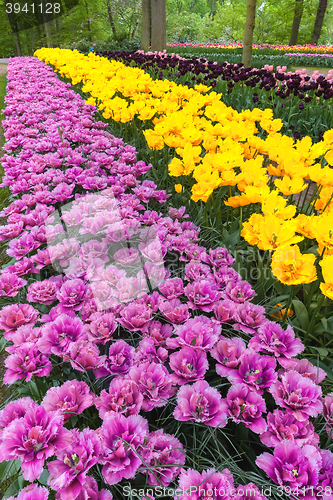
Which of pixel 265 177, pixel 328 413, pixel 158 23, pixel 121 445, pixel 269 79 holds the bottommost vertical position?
pixel 328 413

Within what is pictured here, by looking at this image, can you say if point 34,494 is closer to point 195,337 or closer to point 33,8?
point 195,337

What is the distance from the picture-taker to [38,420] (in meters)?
0.88

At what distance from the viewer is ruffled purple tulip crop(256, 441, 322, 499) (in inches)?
30.8

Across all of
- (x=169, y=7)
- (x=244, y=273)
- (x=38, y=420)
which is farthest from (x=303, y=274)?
(x=169, y=7)

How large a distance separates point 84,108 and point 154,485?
163 inches

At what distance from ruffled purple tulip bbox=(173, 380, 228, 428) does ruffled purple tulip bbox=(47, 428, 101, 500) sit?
244mm

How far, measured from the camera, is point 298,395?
951 mm

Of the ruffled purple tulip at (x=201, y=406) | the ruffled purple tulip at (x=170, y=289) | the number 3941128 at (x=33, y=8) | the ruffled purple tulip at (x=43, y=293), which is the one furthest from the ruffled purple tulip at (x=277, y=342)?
the number 3941128 at (x=33, y=8)

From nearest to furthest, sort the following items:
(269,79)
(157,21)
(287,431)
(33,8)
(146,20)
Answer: (287,431), (269,79), (157,21), (146,20), (33,8)

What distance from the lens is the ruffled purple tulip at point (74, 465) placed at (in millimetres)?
772

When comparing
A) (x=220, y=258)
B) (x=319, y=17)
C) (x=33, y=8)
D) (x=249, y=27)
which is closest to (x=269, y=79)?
(x=249, y=27)

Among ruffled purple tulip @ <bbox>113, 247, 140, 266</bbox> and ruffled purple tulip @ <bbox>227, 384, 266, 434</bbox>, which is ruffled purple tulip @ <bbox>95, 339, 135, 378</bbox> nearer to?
ruffled purple tulip @ <bbox>227, 384, 266, 434</bbox>

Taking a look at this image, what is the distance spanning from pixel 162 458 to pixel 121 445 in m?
0.14

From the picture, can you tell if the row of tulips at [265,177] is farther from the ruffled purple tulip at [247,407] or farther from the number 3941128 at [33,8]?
the number 3941128 at [33,8]
